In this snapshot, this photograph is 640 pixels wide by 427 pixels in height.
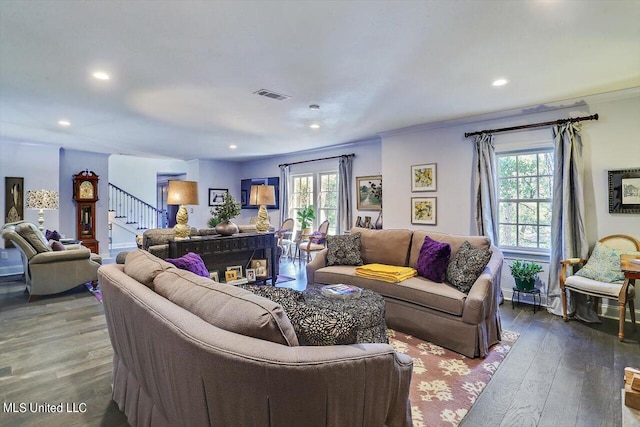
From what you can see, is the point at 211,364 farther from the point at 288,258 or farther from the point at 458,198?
the point at 288,258

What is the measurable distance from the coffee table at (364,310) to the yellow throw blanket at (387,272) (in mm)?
556

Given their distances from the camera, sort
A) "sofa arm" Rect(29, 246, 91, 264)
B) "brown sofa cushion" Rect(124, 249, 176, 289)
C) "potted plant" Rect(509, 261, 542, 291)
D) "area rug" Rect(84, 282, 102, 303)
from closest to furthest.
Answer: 1. "brown sofa cushion" Rect(124, 249, 176, 289)
2. "potted plant" Rect(509, 261, 542, 291)
3. "sofa arm" Rect(29, 246, 91, 264)
4. "area rug" Rect(84, 282, 102, 303)

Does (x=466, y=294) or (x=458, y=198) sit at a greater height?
A: (x=458, y=198)

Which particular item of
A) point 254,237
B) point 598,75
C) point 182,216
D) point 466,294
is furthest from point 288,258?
point 598,75

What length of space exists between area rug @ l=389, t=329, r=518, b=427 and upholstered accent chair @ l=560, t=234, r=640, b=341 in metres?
0.95

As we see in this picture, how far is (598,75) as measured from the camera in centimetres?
309

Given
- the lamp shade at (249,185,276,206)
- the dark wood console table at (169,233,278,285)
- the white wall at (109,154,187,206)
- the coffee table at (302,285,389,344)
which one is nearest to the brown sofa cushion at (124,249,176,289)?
the coffee table at (302,285,389,344)

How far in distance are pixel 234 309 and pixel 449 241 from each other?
290cm

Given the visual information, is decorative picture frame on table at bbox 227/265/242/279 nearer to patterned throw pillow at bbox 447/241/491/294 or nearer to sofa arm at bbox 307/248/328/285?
sofa arm at bbox 307/248/328/285

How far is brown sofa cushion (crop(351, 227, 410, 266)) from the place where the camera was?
151 inches

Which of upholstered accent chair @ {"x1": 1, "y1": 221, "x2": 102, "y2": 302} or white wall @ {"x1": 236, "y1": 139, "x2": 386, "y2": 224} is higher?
white wall @ {"x1": 236, "y1": 139, "x2": 386, "y2": 224}

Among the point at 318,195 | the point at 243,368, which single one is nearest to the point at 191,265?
the point at 243,368

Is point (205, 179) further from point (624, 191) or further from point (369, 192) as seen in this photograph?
point (624, 191)

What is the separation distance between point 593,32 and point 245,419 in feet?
10.6
